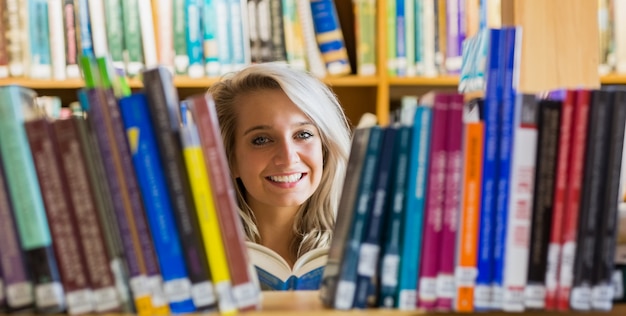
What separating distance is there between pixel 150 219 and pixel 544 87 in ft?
2.47

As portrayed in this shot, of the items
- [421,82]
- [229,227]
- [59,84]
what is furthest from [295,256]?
[229,227]

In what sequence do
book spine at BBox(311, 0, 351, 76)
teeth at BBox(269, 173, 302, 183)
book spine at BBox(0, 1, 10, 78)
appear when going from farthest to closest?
book spine at BBox(311, 0, 351, 76) → book spine at BBox(0, 1, 10, 78) → teeth at BBox(269, 173, 302, 183)

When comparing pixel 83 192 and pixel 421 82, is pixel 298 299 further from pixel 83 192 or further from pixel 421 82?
pixel 421 82

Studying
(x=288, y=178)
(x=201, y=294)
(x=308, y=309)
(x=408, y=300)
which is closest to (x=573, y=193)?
(x=408, y=300)

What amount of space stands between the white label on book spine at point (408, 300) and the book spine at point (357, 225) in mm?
58

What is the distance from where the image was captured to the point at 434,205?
2.83ft

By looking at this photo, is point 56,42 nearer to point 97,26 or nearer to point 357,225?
point 97,26

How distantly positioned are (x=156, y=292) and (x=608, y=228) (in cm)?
55

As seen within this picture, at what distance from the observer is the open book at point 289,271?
131cm

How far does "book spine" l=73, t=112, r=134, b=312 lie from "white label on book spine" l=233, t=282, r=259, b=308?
0.12m

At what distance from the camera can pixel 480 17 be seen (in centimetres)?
242

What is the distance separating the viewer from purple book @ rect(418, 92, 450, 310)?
86 centimetres

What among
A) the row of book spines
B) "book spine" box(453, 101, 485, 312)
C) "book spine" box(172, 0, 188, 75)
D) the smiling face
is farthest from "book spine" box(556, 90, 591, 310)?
"book spine" box(172, 0, 188, 75)

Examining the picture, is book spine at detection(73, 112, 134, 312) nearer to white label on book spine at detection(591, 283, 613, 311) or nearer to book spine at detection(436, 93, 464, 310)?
book spine at detection(436, 93, 464, 310)
